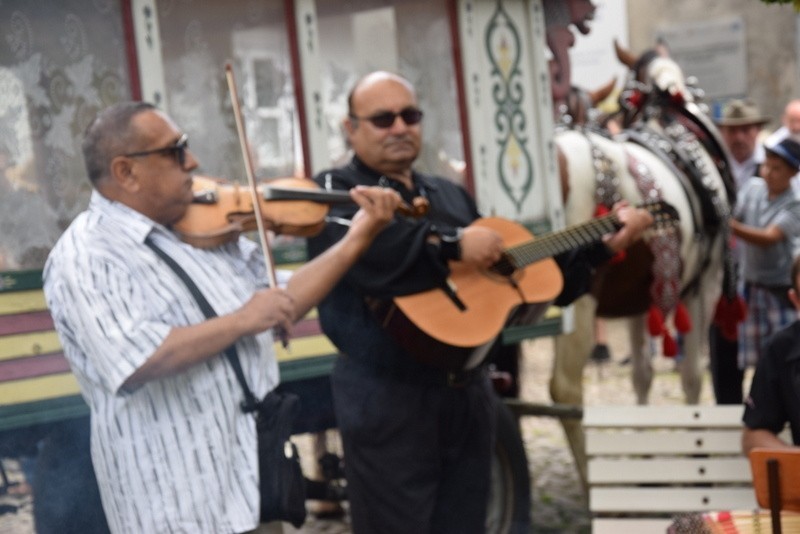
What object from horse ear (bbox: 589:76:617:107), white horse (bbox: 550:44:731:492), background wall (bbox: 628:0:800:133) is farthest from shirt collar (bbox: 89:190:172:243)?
background wall (bbox: 628:0:800:133)

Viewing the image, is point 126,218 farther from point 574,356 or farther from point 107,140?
point 574,356

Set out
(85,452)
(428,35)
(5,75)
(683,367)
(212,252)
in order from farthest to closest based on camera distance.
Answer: (683,367) → (428,35) → (5,75) → (85,452) → (212,252)

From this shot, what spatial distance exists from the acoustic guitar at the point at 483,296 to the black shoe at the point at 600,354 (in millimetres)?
6813

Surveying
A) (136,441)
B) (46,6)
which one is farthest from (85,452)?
(46,6)

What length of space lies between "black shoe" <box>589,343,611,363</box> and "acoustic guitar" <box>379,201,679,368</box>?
268 inches

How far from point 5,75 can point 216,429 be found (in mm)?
1880

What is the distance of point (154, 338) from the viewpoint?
9.22 ft

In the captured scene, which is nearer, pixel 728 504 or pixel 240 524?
pixel 240 524

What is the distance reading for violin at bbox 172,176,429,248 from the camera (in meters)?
3.10

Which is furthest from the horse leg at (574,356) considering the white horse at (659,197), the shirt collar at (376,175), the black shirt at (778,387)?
the black shirt at (778,387)

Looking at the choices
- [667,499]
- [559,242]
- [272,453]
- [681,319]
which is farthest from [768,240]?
[272,453]

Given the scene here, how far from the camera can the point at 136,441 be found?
9.41ft

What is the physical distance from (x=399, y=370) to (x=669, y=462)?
4.61 feet

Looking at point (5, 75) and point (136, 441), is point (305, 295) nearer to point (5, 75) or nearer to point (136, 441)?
point (136, 441)
